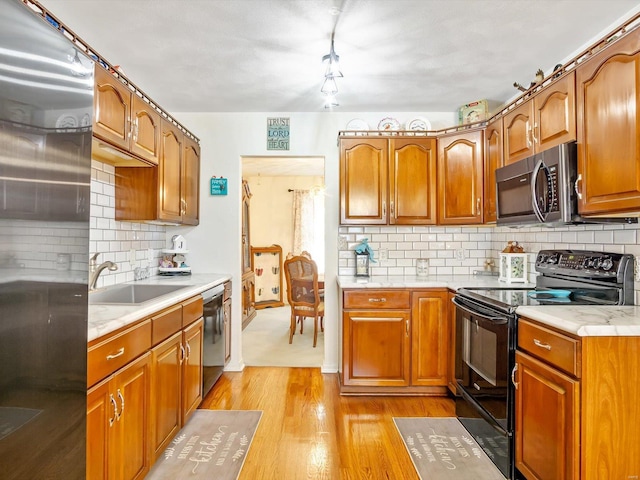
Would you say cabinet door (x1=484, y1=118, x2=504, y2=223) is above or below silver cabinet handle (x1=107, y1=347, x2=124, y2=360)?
above

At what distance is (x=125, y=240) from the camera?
9.36ft

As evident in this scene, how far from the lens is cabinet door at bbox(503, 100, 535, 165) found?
2324mm

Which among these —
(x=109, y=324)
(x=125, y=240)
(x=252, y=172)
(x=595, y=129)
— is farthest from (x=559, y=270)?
(x=252, y=172)

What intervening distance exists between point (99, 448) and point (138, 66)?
2.40 metres

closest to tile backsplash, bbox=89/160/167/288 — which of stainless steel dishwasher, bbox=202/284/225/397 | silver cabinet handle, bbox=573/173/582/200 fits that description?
stainless steel dishwasher, bbox=202/284/225/397

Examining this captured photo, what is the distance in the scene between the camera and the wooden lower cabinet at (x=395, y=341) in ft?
9.66

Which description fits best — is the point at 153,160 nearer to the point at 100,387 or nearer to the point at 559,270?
the point at 100,387

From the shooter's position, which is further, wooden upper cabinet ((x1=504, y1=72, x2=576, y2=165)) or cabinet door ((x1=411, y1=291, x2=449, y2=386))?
cabinet door ((x1=411, y1=291, x2=449, y2=386))

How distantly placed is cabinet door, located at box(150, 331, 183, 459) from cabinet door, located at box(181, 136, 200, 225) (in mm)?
1304

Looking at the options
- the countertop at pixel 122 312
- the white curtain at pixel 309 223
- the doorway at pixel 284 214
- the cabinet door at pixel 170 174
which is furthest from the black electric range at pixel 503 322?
the white curtain at pixel 309 223

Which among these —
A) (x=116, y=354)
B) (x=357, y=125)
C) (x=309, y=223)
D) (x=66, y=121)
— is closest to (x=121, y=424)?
(x=116, y=354)

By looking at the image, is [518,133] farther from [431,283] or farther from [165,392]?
[165,392]

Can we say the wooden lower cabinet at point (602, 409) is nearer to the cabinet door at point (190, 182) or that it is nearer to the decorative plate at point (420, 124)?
the decorative plate at point (420, 124)

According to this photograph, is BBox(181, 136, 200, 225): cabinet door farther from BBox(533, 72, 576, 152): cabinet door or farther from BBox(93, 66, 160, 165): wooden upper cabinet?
BBox(533, 72, 576, 152): cabinet door
